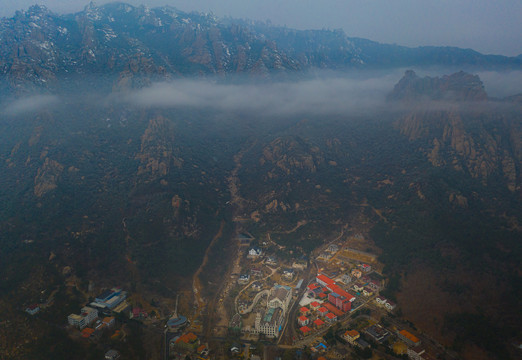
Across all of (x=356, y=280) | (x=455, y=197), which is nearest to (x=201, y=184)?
(x=356, y=280)

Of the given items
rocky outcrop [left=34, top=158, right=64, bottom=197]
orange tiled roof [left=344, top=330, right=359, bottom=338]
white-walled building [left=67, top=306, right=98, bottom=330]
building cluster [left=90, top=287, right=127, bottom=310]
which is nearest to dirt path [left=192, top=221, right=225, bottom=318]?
building cluster [left=90, top=287, right=127, bottom=310]

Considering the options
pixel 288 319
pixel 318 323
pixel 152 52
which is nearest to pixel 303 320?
pixel 318 323

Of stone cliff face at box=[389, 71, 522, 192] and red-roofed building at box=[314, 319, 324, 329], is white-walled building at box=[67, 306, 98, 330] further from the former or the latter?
stone cliff face at box=[389, 71, 522, 192]

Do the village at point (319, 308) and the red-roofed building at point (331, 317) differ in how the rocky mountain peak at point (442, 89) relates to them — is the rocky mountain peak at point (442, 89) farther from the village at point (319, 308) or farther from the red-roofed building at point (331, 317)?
the red-roofed building at point (331, 317)

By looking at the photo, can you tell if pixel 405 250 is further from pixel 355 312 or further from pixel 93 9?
pixel 93 9

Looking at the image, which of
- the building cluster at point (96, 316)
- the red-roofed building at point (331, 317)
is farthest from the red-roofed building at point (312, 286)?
the building cluster at point (96, 316)

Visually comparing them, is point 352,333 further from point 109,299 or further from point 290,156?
point 290,156
